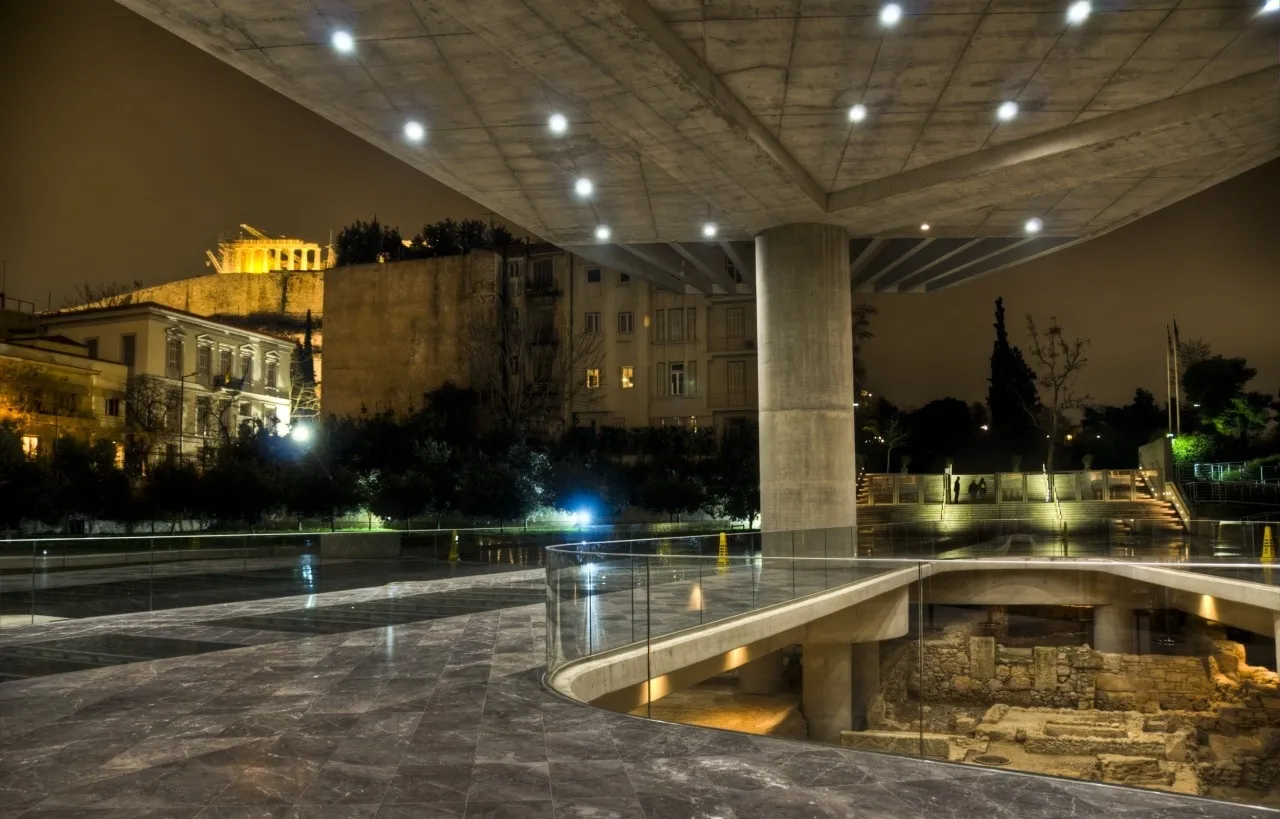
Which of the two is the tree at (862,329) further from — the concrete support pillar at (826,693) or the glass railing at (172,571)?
the glass railing at (172,571)

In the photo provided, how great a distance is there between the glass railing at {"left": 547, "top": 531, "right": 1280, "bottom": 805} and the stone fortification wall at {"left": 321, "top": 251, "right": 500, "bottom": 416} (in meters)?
37.8

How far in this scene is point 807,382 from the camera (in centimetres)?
2214

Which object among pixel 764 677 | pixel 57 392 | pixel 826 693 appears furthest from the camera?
pixel 57 392

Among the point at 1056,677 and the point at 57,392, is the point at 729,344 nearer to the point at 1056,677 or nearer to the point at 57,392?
the point at 1056,677

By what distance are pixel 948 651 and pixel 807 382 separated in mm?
11942

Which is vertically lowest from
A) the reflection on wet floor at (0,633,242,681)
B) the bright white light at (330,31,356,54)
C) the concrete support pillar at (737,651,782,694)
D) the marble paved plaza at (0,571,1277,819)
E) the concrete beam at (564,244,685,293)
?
the concrete support pillar at (737,651,782,694)

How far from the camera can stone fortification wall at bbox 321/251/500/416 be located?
5791 cm

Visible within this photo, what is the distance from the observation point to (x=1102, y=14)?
45.1ft

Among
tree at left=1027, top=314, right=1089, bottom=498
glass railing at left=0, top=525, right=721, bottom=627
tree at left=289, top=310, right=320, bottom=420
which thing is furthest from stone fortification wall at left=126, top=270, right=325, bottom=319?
glass railing at left=0, top=525, right=721, bottom=627

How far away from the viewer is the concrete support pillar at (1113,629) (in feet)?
36.9

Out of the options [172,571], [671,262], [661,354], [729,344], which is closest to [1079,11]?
[172,571]

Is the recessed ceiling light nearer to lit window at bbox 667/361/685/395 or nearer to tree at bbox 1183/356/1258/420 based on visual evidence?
lit window at bbox 667/361/685/395

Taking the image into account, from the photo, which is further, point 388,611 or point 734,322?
point 734,322

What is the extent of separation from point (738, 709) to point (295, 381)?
60.8m
